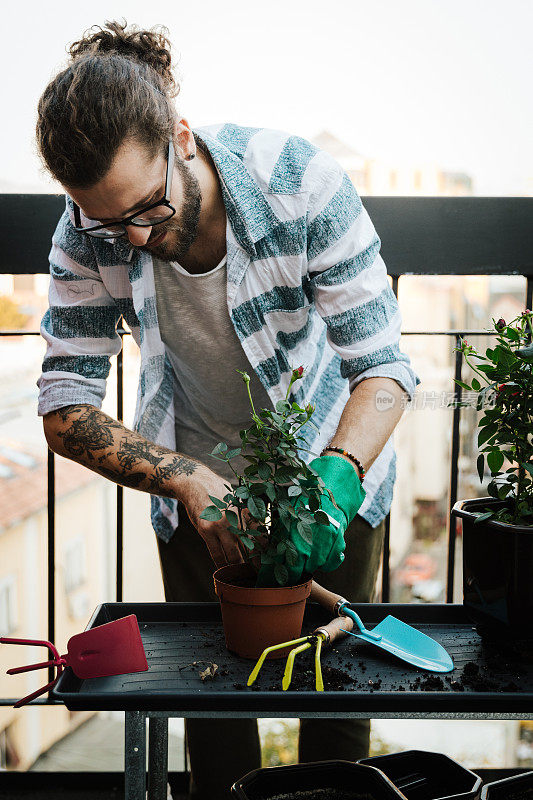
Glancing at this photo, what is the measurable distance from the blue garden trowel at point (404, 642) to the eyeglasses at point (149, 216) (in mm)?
662

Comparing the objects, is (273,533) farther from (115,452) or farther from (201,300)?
(201,300)

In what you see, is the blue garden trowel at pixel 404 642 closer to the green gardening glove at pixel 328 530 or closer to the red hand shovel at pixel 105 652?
the green gardening glove at pixel 328 530

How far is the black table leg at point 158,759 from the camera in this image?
3.15 ft

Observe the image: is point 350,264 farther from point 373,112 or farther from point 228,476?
point 373,112

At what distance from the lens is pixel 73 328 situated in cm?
131

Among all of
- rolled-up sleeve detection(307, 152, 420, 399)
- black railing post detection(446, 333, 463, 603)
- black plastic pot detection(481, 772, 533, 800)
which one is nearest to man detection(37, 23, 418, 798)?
rolled-up sleeve detection(307, 152, 420, 399)

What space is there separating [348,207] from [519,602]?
698mm

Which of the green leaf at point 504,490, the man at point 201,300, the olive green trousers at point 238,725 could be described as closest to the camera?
the green leaf at point 504,490

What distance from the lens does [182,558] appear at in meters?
1.45

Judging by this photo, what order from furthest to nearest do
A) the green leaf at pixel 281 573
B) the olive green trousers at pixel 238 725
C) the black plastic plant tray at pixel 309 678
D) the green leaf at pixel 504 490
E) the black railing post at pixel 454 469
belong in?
the black railing post at pixel 454 469 < the olive green trousers at pixel 238 725 < the green leaf at pixel 504 490 < the green leaf at pixel 281 573 < the black plastic plant tray at pixel 309 678

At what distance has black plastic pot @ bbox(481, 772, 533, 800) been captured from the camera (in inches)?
36.9

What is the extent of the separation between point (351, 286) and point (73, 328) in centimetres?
53

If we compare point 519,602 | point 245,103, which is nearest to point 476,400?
point 519,602

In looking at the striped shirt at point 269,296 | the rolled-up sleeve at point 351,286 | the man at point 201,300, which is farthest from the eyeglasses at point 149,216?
the rolled-up sleeve at point 351,286
